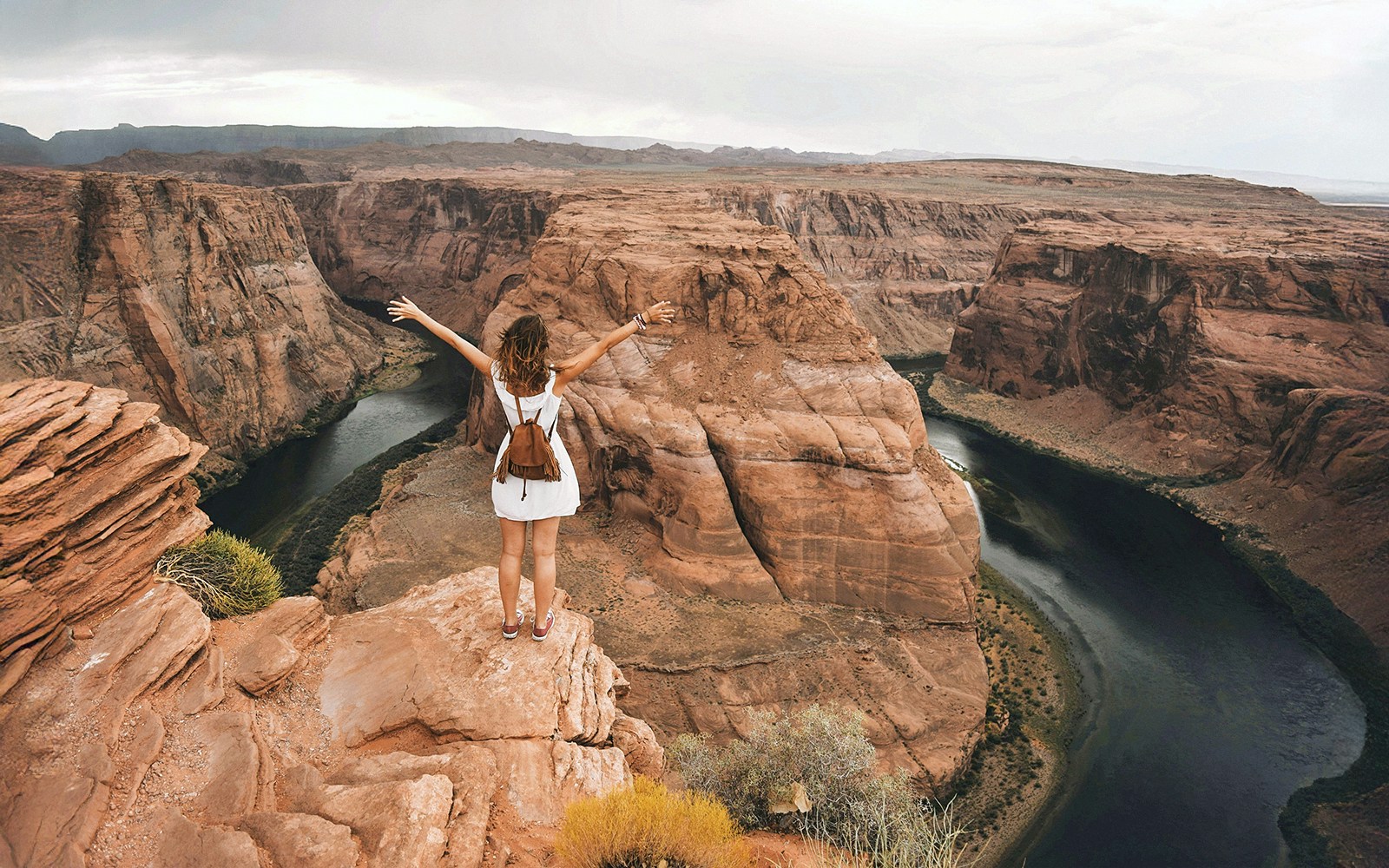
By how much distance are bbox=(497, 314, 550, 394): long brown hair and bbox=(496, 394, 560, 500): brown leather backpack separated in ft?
0.64

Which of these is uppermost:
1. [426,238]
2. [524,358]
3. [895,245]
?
[895,245]

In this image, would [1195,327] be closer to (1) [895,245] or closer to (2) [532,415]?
(1) [895,245]

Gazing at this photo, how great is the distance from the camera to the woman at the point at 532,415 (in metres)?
8.17

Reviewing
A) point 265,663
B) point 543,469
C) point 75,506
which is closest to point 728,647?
point 543,469

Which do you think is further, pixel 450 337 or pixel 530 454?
pixel 450 337

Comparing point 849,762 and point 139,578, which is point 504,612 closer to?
point 139,578

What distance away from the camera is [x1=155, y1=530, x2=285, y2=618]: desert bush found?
959 centimetres

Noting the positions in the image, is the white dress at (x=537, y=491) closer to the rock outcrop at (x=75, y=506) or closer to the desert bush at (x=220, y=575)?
the desert bush at (x=220, y=575)

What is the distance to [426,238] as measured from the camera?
292 ft

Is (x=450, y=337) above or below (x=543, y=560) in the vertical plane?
above

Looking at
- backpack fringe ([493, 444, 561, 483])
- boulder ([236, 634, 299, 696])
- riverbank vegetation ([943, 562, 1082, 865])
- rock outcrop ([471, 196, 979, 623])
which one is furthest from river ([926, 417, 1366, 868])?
boulder ([236, 634, 299, 696])

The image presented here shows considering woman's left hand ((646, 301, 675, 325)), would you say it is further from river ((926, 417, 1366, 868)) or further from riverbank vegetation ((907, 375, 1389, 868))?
riverbank vegetation ((907, 375, 1389, 868))

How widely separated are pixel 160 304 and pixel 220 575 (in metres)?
42.4

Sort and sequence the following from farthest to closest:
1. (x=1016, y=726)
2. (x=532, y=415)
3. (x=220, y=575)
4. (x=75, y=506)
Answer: (x=1016, y=726), (x=220, y=575), (x=532, y=415), (x=75, y=506)
